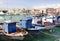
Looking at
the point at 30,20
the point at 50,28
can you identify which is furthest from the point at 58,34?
the point at 30,20

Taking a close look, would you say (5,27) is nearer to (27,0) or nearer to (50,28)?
(27,0)

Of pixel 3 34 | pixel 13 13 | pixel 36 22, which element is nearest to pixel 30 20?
pixel 36 22

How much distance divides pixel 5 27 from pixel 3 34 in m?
0.12

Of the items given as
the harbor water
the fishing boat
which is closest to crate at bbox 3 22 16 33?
the fishing boat

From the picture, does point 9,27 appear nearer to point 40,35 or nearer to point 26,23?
point 26,23

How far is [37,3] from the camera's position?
2424 mm

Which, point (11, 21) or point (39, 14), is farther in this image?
point (39, 14)

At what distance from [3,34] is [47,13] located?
856 mm

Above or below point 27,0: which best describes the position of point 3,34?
below

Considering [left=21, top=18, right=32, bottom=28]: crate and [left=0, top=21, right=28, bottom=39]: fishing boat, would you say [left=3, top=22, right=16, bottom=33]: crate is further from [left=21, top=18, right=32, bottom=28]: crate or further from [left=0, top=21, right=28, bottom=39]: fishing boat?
[left=21, top=18, right=32, bottom=28]: crate

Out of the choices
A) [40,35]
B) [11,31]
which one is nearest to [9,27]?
[11,31]

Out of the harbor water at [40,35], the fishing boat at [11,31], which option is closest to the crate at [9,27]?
the fishing boat at [11,31]

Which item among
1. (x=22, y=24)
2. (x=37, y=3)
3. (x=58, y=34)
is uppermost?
(x=37, y=3)

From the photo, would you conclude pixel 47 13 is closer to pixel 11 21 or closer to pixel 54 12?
pixel 54 12
